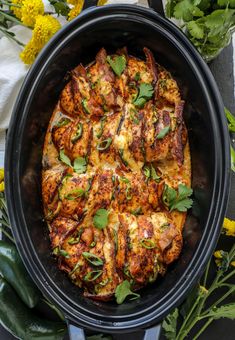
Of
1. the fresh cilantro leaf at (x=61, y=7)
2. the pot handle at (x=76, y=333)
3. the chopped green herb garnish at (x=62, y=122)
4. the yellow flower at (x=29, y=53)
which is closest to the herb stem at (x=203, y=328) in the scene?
the pot handle at (x=76, y=333)

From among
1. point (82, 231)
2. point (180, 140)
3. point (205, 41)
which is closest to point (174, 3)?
point (205, 41)

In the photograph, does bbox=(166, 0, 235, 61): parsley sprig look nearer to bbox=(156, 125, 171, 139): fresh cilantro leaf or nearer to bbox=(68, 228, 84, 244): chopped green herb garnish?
bbox=(156, 125, 171, 139): fresh cilantro leaf

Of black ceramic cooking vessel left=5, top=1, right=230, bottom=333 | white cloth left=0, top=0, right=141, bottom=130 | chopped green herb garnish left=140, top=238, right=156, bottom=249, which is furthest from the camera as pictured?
white cloth left=0, top=0, right=141, bottom=130

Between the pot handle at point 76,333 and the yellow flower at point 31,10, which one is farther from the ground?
the yellow flower at point 31,10

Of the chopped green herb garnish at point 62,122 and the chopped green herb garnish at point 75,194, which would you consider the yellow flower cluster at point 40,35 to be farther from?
the chopped green herb garnish at point 75,194

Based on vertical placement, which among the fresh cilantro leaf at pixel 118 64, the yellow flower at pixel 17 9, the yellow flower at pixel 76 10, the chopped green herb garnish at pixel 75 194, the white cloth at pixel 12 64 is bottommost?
the chopped green herb garnish at pixel 75 194

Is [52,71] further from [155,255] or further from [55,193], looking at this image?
[155,255]

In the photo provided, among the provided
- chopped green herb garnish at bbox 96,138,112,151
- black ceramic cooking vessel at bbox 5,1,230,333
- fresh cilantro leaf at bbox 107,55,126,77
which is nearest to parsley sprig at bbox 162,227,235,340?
black ceramic cooking vessel at bbox 5,1,230,333
